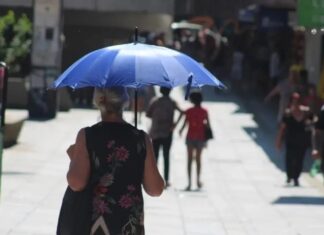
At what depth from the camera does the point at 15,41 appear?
89.8 ft

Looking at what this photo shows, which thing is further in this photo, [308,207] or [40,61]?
[40,61]

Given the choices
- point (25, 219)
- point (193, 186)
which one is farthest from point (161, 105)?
point (25, 219)

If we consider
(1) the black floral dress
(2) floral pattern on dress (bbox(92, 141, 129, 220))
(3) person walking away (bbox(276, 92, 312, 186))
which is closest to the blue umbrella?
(1) the black floral dress

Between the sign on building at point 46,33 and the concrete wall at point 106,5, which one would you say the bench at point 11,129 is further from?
the concrete wall at point 106,5

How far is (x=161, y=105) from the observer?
16.0 meters

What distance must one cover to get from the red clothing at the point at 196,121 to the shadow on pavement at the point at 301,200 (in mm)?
1672

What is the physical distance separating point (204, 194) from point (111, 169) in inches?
377

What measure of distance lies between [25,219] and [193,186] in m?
5.31

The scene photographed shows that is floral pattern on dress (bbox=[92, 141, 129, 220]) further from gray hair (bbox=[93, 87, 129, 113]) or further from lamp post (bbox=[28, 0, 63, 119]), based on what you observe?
lamp post (bbox=[28, 0, 63, 119])

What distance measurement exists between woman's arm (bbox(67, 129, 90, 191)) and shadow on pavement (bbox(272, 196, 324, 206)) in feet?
28.5

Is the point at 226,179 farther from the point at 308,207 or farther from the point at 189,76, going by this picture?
the point at 189,76

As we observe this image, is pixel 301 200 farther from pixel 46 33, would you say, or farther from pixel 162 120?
pixel 46 33

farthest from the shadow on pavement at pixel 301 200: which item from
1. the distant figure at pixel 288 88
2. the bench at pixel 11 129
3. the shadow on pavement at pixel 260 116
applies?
the bench at pixel 11 129

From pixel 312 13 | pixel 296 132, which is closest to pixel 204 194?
pixel 296 132
